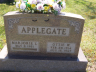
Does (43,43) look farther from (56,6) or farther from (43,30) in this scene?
(56,6)

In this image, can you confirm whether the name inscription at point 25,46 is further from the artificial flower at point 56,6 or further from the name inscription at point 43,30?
the artificial flower at point 56,6

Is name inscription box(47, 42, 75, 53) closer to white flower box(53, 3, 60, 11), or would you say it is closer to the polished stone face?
the polished stone face

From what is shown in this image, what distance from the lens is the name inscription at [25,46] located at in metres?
2.90

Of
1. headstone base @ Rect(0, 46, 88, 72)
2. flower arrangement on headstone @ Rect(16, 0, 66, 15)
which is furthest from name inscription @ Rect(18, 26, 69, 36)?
headstone base @ Rect(0, 46, 88, 72)

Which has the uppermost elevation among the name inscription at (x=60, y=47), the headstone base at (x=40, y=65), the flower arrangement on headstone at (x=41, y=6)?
the flower arrangement on headstone at (x=41, y=6)

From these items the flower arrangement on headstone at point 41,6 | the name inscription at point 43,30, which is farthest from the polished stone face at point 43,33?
the flower arrangement on headstone at point 41,6

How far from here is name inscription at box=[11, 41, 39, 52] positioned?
2904 mm

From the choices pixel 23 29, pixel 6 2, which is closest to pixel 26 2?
pixel 23 29

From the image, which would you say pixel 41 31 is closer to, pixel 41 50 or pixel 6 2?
pixel 41 50

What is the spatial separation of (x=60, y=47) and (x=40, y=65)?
66 cm

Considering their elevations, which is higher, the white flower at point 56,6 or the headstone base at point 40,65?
the white flower at point 56,6

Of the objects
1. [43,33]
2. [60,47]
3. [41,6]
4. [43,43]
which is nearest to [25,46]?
[43,43]

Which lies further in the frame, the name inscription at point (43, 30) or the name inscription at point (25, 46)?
the name inscription at point (25, 46)

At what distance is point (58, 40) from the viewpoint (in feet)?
9.44
